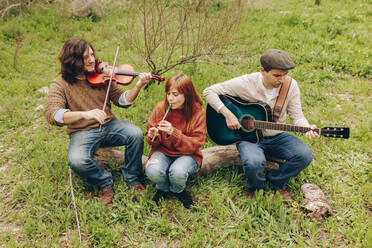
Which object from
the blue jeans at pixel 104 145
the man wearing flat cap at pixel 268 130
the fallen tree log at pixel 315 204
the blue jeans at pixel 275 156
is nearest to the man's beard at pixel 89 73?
the blue jeans at pixel 104 145

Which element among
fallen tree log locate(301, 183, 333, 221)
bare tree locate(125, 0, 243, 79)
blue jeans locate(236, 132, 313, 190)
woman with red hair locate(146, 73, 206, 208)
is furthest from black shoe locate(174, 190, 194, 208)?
bare tree locate(125, 0, 243, 79)

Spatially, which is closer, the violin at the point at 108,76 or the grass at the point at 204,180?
the grass at the point at 204,180

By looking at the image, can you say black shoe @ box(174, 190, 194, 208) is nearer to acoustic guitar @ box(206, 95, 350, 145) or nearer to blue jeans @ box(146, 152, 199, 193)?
blue jeans @ box(146, 152, 199, 193)

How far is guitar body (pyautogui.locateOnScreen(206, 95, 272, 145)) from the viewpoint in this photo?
2699 millimetres

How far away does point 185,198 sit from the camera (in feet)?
9.02

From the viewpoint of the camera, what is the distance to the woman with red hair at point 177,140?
254cm

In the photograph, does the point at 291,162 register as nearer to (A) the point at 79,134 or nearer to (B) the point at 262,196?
(B) the point at 262,196

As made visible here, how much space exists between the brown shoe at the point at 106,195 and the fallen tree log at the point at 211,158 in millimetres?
394

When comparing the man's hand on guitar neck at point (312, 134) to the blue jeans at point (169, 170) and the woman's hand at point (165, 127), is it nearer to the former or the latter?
the blue jeans at point (169, 170)

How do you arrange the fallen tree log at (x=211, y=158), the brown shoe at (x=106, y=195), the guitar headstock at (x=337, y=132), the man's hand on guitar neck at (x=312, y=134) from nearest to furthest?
the guitar headstock at (x=337, y=132)
the man's hand on guitar neck at (x=312, y=134)
the brown shoe at (x=106, y=195)
the fallen tree log at (x=211, y=158)

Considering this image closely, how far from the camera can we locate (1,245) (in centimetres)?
232

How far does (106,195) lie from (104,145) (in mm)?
529

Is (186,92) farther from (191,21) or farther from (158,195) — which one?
(191,21)

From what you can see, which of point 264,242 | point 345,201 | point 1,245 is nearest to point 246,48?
point 345,201
